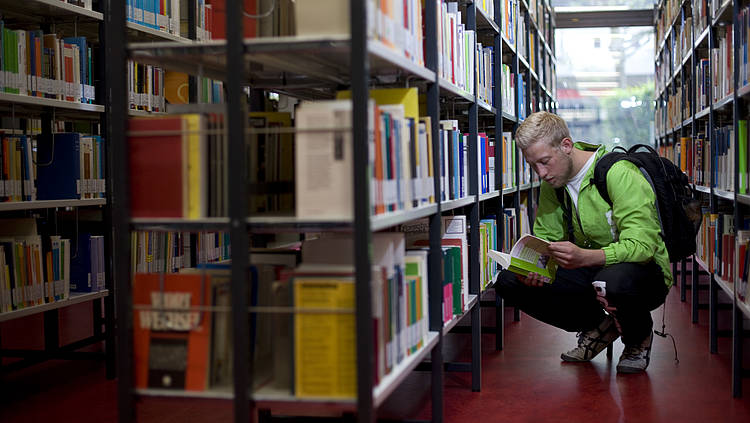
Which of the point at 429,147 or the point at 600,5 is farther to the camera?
the point at 600,5

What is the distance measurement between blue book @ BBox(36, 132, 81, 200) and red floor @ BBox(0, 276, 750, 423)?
863 millimetres

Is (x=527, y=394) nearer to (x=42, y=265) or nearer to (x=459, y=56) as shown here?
(x=459, y=56)

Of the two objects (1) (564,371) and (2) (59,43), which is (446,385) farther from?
(2) (59,43)

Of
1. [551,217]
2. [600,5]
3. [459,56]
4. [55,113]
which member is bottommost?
[551,217]

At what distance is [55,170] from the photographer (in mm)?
3635

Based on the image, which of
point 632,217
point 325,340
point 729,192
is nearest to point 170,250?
point 632,217

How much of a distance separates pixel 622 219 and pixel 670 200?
9.5 inches

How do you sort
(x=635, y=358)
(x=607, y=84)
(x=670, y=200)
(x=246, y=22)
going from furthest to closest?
1. (x=607, y=84)
2. (x=635, y=358)
3. (x=670, y=200)
4. (x=246, y=22)

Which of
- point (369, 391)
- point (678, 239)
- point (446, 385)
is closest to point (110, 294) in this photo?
point (446, 385)

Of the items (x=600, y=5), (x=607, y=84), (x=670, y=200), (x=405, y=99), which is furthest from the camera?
(x=600, y=5)

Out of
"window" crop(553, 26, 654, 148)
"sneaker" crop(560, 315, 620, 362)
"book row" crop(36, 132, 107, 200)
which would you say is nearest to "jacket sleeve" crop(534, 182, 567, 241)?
"sneaker" crop(560, 315, 620, 362)

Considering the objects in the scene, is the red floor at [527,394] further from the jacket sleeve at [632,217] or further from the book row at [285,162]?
the book row at [285,162]

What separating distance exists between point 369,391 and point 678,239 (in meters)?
2.09

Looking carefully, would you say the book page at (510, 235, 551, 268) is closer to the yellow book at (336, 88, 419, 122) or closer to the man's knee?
the man's knee
